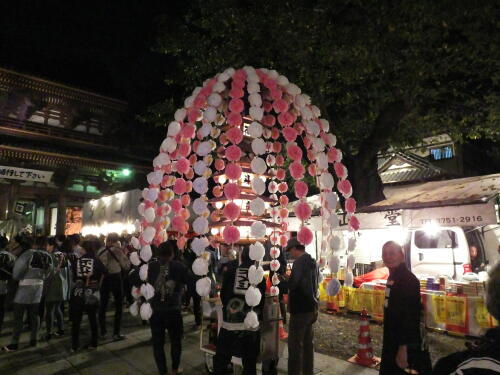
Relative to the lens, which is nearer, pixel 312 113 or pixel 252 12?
pixel 312 113

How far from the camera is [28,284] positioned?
719cm

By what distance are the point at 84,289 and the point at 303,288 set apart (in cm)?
452

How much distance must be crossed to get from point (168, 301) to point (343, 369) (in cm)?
340

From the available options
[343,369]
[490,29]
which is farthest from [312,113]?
[490,29]

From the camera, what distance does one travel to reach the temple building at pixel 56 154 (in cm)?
1695

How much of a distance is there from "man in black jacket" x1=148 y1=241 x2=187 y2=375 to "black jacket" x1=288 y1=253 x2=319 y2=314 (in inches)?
70.6

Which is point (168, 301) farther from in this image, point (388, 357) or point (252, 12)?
point (252, 12)

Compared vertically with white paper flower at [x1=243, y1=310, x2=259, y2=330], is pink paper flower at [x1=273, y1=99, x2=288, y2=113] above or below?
above

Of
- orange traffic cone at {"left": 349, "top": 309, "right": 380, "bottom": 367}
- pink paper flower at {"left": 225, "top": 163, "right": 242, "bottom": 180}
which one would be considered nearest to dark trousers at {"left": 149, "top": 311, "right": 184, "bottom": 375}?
pink paper flower at {"left": 225, "top": 163, "right": 242, "bottom": 180}

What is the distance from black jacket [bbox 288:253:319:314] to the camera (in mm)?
5355

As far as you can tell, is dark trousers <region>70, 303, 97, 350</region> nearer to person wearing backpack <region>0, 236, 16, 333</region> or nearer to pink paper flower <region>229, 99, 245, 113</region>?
person wearing backpack <region>0, 236, 16, 333</region>

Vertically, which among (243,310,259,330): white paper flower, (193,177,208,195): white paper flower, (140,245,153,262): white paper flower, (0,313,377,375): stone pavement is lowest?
(0,313,377,375): stone pavement

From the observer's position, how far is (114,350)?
7.17m

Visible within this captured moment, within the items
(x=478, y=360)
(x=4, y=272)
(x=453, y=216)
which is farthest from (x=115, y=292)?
(x=453, y=216)
